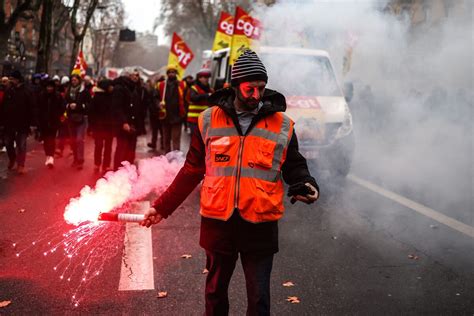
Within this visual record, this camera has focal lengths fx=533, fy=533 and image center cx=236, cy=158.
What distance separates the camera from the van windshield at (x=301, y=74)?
938 cm

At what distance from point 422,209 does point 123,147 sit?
5.35 metres

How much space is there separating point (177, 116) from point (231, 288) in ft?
23.6

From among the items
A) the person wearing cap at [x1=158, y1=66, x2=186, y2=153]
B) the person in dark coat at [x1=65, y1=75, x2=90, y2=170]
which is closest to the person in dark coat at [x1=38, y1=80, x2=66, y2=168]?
the person in dark coat at [x1=65, y1=75, x2=90, y2=170]

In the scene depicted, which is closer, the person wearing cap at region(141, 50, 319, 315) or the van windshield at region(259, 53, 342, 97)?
the person wearing cap at region(141, 50, 319, 315)

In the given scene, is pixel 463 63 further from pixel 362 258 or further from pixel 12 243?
pixel 12 243

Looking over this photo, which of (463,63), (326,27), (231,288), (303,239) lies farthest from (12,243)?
(463,63)

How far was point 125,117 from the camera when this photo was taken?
974 cm

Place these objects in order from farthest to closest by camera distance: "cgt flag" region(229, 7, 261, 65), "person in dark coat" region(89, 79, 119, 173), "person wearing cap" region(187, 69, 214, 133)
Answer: "cgt flag" region(229, 7, 261, 65) → "person wearing cap" region(187, 69, 214, 133) → "person in dark coat" region(89, 79, 119, 173)

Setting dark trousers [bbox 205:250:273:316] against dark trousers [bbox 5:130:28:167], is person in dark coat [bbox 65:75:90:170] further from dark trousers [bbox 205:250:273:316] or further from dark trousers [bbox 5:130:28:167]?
dark trousers [bbox 205:250:273:316]

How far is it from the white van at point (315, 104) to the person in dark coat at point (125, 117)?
8.37 ft

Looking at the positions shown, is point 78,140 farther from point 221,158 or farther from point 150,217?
point 221,158

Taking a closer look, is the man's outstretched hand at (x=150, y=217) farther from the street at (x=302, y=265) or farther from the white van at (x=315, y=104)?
the white van at (x=315, y=104)

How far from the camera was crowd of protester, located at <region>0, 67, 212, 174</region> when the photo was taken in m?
9.79

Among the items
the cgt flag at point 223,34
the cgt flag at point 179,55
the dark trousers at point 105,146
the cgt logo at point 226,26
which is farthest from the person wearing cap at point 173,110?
the cgt logo at point 226,26
